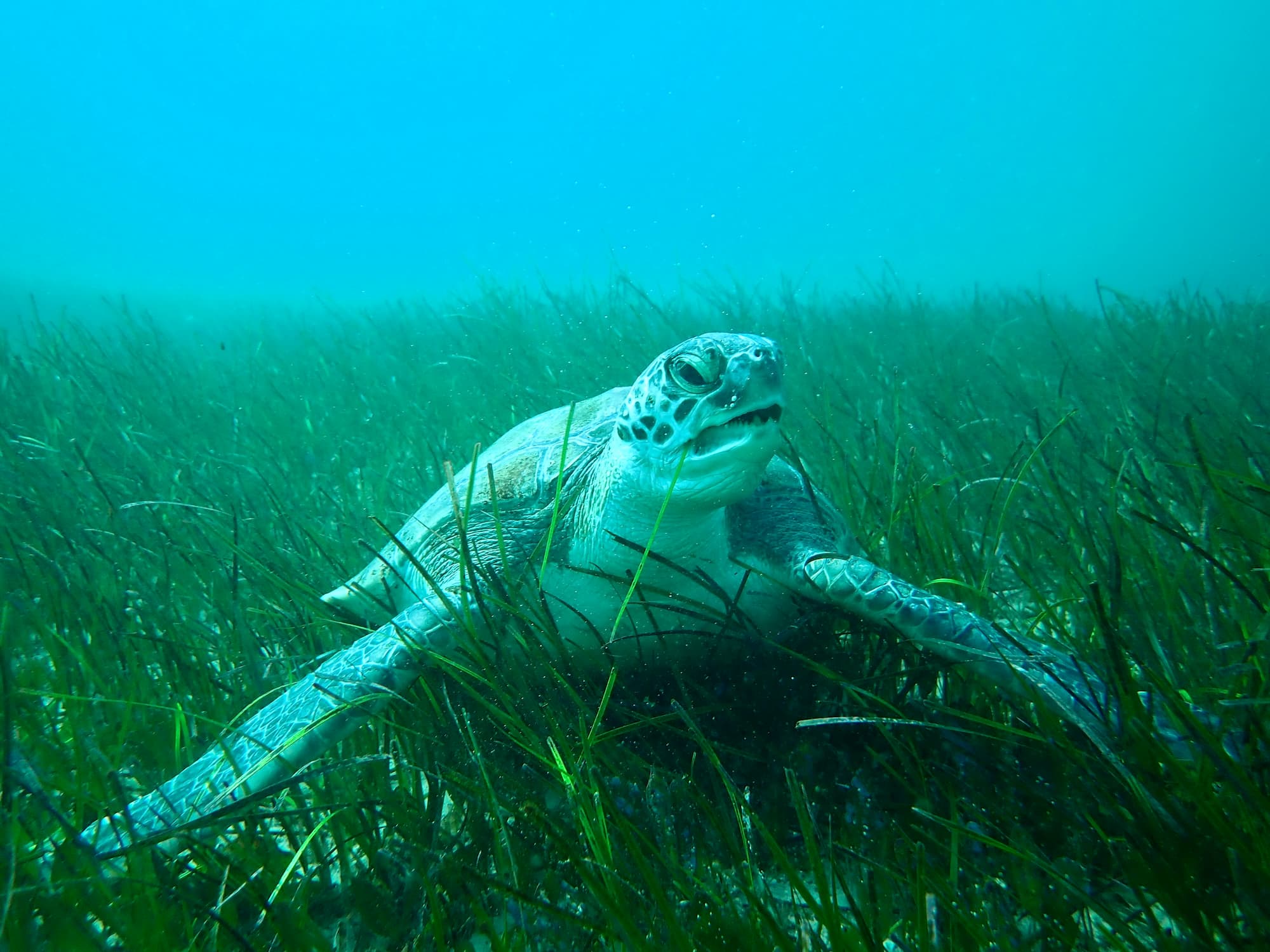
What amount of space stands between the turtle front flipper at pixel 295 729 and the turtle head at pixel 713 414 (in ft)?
2.32

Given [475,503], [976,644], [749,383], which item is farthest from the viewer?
[475,503]

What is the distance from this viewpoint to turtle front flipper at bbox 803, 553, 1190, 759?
3.74ft

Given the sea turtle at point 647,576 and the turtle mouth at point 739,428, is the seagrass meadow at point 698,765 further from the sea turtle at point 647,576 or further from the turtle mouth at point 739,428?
the turtle mouth at point 739,428

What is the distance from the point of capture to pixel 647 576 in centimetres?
173

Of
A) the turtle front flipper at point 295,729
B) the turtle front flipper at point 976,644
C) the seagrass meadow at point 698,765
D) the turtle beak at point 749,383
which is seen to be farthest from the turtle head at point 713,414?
the turtle front flipper at point 295,729

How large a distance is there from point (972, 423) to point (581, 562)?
315 cm

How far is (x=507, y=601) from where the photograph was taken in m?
1.49

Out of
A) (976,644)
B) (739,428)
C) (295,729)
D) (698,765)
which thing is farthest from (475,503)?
(976,644)

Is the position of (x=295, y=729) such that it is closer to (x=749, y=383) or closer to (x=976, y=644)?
(x=749, y=383)

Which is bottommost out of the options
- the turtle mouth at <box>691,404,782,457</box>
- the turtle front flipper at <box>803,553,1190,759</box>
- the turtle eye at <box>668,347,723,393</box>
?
the turtle front flipper at <box>803,553,1190,759</box>

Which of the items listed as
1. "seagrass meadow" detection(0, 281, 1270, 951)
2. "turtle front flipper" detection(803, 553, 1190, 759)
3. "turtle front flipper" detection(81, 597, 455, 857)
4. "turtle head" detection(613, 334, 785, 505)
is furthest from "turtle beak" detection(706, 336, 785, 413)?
"turtle front flipper" detection(81, 597, 455, 857)

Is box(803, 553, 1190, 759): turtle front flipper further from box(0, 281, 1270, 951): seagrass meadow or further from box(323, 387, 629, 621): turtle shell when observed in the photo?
box(323, 387, 629, 621): turtle shell

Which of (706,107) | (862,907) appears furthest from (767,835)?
(706,107)

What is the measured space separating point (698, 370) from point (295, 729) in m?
1.23
